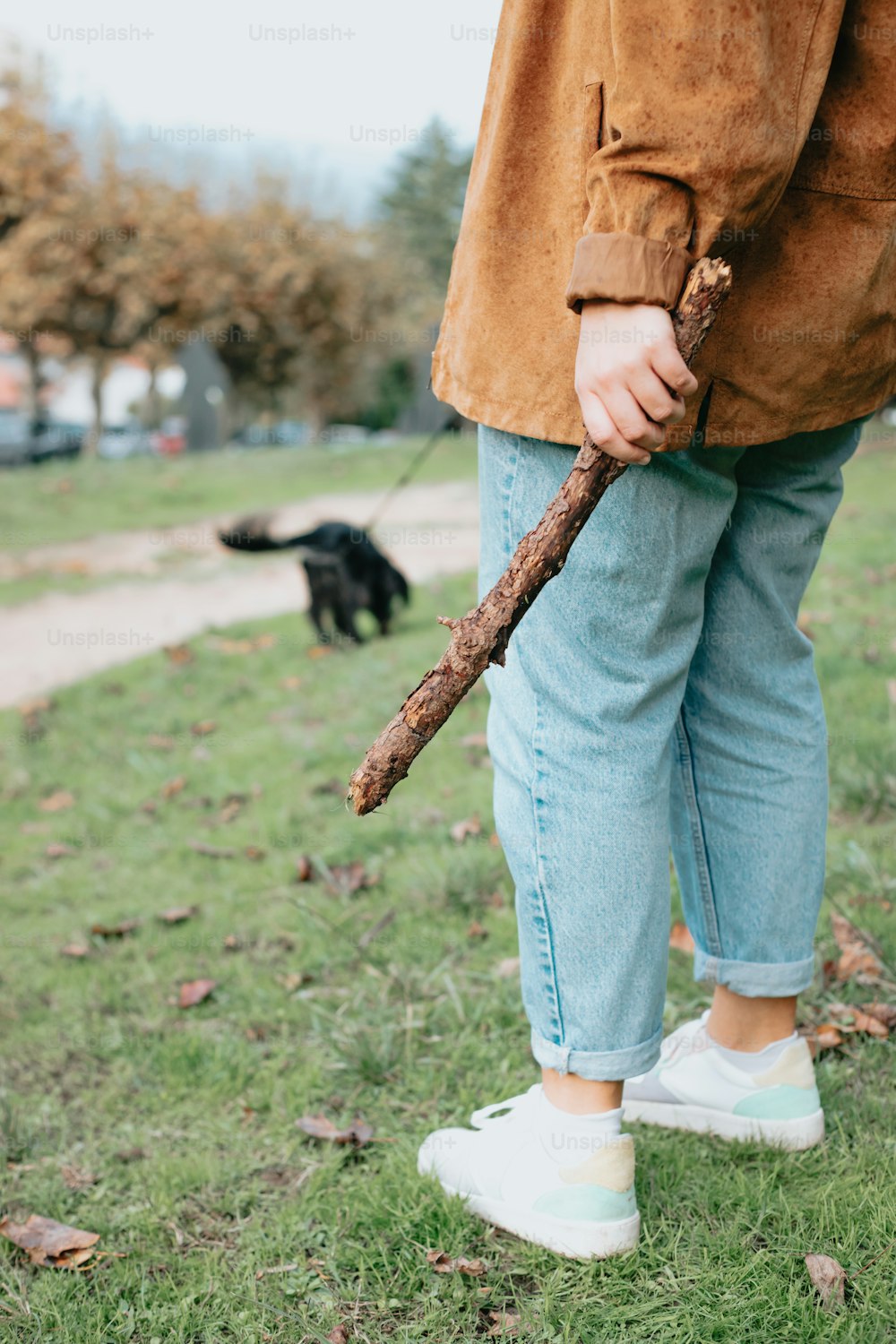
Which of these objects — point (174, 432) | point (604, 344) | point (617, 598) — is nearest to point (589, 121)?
point (604, 344)

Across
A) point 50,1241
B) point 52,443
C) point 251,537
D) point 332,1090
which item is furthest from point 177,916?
point 52,443

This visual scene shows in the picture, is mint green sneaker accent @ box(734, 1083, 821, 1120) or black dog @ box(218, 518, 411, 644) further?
black dog @ box(218, 518, 411, 644)

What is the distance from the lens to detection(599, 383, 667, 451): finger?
41.1 inches

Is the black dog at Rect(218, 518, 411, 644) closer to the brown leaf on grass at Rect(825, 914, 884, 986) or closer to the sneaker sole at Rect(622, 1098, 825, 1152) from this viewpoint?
the brown leaf on grass at Rect(825, 914, 884, 986)

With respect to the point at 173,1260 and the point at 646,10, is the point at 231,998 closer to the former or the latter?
the point at 173,1260

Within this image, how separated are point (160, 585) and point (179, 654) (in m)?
2.42

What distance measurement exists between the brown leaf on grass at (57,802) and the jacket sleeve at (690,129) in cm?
314

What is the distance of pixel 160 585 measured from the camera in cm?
788

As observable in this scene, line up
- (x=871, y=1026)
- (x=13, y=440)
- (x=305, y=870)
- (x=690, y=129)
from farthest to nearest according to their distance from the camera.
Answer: (x=13, y=440), (x=305, y=870), (x=871, y=1026), (x=690, y=129)

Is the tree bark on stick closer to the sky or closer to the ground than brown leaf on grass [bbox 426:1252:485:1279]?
closer to the sky

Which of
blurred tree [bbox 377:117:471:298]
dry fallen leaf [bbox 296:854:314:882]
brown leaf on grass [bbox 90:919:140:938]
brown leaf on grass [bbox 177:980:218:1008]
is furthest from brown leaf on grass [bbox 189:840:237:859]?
blurred tree [bbox 377:117:471:298]

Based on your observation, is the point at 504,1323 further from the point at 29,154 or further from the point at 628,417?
the point at 29,154

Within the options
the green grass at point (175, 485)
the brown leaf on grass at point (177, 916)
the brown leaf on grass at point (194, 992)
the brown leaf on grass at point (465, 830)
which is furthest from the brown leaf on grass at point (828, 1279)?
the green grass at point (175, 485)

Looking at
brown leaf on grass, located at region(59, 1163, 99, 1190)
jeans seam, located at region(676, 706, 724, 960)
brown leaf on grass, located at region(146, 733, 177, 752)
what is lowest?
brown leaf on grass, located at region(146, 733, 177, 752)
